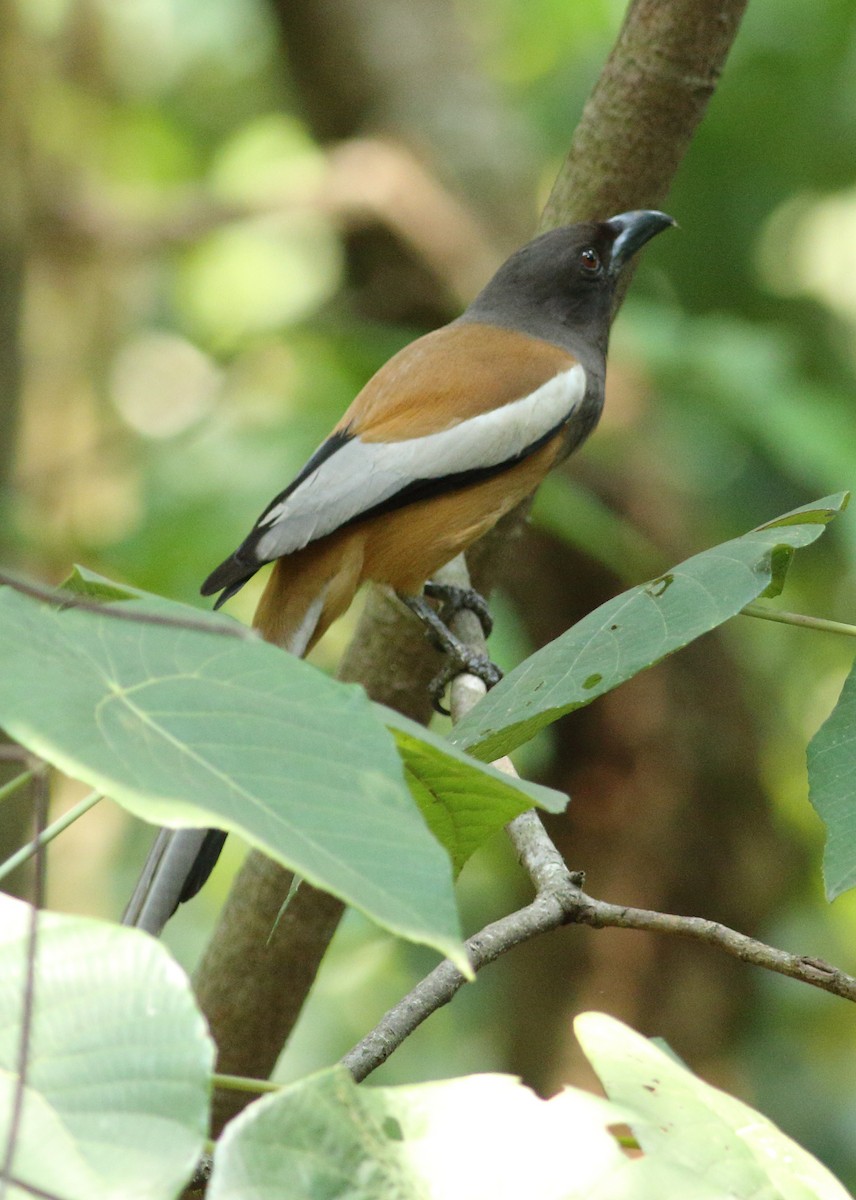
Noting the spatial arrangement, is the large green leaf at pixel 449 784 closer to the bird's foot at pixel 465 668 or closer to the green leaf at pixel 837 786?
the green leaf at pixel 837 786

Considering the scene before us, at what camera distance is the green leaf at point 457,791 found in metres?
1.17

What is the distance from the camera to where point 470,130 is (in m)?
6.67

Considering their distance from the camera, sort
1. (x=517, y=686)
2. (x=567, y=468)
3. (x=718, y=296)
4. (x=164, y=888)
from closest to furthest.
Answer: (x=517, y=686), (x=164, y=888), (x=567, y=468), (x=718, y=296)

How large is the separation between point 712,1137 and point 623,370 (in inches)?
171

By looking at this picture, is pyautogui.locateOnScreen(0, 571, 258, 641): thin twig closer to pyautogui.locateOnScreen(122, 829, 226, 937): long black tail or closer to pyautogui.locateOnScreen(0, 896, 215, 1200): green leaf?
pyautogui.locateOnScreen(0, 896, 215, 1200): green leaf

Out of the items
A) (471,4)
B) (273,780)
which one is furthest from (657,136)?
(471,4)

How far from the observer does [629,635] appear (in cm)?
158

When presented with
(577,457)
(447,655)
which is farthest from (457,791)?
(577,457)

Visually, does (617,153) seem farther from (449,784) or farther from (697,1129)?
(697,1129)

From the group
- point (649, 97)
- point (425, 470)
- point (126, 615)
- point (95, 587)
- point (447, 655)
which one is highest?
point (649, 97)

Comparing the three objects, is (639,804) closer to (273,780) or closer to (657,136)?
(657,136)

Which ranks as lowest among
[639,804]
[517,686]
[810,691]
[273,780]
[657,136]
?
[810,691]

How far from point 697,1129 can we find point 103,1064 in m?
0.48

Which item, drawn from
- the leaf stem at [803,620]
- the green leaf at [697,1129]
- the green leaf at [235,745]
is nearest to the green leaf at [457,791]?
the green leaf at [235,745]
